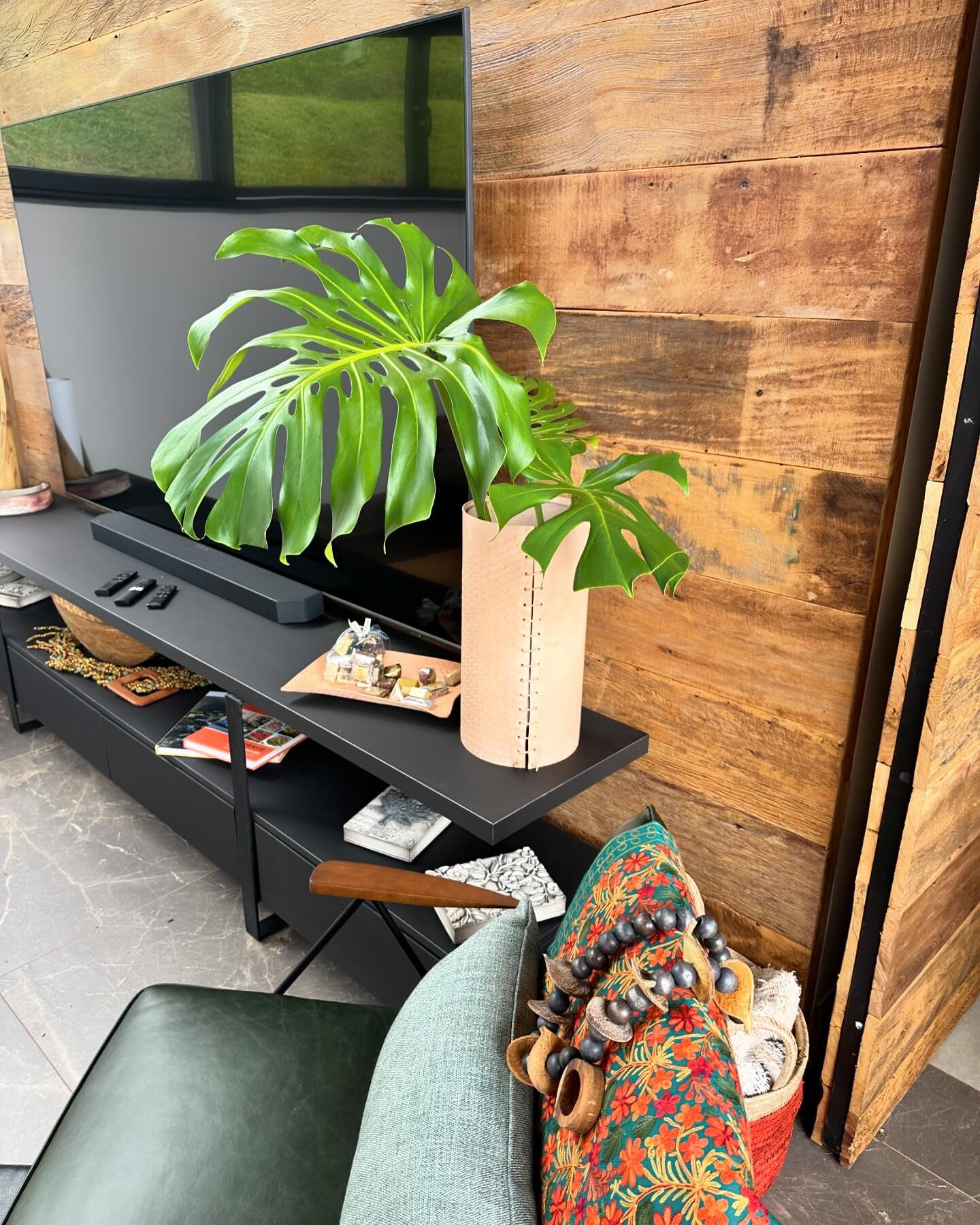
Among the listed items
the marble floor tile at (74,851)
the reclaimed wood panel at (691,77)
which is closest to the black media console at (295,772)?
the marble floor tile at (74,851)

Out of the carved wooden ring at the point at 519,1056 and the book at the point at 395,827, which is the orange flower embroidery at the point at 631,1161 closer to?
the carved wooden ring at the point at 519,1056

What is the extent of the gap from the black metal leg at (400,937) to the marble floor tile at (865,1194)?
0.62m

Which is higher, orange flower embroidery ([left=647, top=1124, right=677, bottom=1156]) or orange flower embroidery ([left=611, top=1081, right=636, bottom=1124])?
orange flower embroidery ([left=647, top=1124, right=677, bottom=1156])

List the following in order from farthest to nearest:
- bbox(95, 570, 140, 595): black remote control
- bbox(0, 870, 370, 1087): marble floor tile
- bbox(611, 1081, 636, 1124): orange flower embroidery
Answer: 1. bbox(95, 570, 140, 595): black remote control
2. bbox(0, 870, 370, 1087): marble floor tile
3. bbox(611, 1081, 636, 1124): orange flower embroidery

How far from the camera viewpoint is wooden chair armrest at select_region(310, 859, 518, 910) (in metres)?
1.24

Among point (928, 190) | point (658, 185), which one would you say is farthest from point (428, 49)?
point (928, 190)

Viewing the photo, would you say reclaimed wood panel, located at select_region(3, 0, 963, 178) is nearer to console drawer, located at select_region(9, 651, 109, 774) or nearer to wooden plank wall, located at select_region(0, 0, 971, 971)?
wooden plank wall, located at select_region(0, 0, 971, 971)

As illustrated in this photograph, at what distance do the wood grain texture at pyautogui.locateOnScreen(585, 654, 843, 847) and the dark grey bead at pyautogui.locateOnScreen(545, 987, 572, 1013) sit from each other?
0.64 m

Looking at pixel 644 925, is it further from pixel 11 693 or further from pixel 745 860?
pixel 11 693

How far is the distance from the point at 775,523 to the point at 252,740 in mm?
1205

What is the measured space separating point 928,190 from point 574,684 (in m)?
0.77

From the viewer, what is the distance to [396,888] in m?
1.24

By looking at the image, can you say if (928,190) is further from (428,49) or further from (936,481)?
(428,49)

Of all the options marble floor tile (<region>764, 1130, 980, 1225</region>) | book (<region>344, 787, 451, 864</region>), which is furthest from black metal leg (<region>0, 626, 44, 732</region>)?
marble floor tile (<region>764, 1130, 980, 1225</region>)
